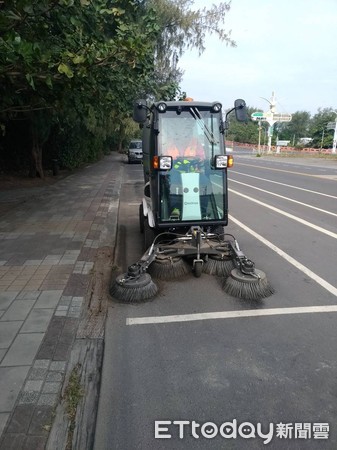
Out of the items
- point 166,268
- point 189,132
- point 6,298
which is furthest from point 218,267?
point 6,298

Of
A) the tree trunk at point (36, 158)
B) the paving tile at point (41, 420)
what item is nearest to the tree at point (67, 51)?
the paving tile at point (41, 420)

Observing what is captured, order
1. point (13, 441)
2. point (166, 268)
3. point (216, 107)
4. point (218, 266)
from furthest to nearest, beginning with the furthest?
point (216, 107) < point (218, 266) < point (166, 268) < point (13, 441)

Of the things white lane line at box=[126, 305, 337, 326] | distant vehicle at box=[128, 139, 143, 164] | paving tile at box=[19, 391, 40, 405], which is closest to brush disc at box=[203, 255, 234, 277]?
white lane line at box=[126, 305, 337, 326]

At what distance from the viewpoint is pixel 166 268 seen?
17.8 feet

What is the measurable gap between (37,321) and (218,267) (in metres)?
2.68

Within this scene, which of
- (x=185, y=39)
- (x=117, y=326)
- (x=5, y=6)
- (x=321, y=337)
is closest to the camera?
(x=321, y=337)

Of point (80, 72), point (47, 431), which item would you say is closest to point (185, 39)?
point (80, 72)

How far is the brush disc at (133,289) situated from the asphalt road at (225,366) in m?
0.12

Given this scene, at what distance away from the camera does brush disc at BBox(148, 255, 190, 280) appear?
214 inches

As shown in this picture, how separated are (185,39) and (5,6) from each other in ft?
66.3

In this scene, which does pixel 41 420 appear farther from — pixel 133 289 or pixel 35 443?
pixel 133 289

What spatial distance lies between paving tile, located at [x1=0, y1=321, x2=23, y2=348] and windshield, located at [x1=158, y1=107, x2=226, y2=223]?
8.67 ft

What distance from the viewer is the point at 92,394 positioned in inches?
122

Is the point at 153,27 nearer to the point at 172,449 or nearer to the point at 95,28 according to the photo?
the point at 95,28
